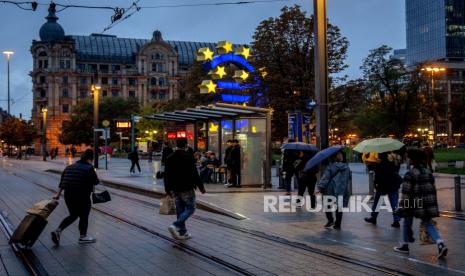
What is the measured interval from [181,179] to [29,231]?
2.58m

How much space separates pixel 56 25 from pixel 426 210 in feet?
416

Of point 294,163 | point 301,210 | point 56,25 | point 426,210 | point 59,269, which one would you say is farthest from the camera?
point 56,25

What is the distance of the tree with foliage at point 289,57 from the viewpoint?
38.3m

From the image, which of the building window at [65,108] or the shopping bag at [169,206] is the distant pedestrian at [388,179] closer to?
the shopping bag at [169,206]

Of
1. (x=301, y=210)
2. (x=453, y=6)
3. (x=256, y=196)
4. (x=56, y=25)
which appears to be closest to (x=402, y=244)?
(x=301, y=210)

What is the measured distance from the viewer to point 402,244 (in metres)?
9.65

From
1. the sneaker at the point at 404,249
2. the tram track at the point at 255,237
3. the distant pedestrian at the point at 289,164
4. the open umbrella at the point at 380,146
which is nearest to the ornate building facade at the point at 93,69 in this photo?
the distant pedestrian at the point at 289,164

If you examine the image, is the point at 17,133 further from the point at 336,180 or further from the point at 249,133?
the point at 336,180

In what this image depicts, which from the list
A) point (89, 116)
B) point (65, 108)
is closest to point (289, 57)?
point (89, 116)

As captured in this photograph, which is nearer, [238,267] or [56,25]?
[238,267]

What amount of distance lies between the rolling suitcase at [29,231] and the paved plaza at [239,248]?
179mm

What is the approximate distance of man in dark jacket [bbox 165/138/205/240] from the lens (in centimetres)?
1080

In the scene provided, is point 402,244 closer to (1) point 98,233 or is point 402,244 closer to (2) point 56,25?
(1) point 98,233

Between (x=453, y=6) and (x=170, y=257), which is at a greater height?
(x=453, y=6)
